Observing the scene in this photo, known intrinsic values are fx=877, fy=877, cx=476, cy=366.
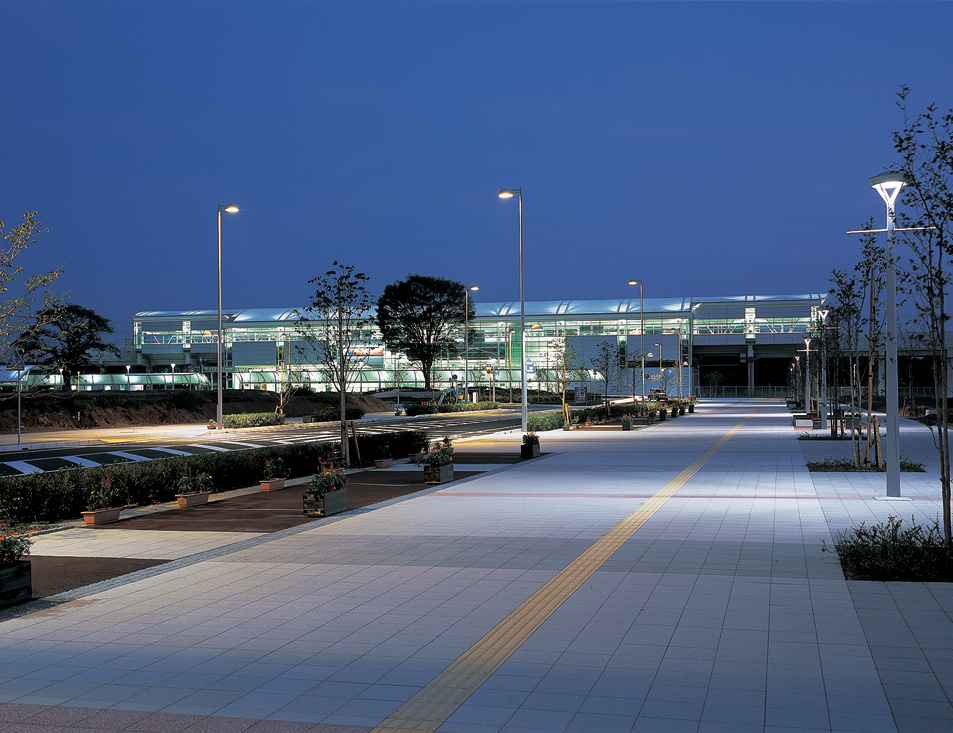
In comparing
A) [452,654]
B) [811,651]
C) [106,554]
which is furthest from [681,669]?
[106,554]

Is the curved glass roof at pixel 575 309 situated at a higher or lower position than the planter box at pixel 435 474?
higher

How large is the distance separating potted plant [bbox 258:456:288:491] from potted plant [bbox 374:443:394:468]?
4088 millimetres

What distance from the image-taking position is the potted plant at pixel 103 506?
1333 cm

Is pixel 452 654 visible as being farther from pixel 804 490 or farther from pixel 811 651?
pixel 804 490

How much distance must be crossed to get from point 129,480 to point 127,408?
3472cm

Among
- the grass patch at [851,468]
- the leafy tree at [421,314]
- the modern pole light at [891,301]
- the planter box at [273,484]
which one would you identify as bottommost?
the grass patch at [851,468]

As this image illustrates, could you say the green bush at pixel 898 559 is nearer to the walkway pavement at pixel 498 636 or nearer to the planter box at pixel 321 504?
the walkway pavement at pixel 498 636

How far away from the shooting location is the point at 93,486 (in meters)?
14.5

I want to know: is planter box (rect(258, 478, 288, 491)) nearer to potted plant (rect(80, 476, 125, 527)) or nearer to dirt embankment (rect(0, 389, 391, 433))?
potted plant (rect(80, 476, 125, 527))

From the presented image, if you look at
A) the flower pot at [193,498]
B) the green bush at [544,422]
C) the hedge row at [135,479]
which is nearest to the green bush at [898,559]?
the hedge row at [135,479]

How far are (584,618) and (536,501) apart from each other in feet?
25.5

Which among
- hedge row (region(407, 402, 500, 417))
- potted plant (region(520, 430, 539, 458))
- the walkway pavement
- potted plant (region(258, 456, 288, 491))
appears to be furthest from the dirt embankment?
the walkway pavement

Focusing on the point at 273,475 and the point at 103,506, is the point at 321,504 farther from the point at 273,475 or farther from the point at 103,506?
the point at 273,475

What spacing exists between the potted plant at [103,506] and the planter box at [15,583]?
16.6 feet
